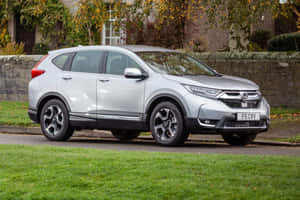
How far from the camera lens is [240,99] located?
11148 millimetres

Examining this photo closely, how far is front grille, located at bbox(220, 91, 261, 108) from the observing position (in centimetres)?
1103

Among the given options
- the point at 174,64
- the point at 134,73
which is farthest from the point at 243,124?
the point at 134,73

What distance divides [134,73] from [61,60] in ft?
6.89

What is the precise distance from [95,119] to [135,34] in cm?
1333

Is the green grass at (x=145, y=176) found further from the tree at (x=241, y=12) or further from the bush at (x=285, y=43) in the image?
the bush at (x=285, y=43)

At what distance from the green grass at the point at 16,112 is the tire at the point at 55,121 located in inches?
104

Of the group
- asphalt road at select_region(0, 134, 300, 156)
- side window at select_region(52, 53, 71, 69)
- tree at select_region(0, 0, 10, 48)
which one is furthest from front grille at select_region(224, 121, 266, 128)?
tree at select_region(0, 0, 10, 48)

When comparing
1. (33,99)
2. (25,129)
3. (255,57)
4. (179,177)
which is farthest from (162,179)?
(255,57)

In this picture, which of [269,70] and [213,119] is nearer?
[213,119]

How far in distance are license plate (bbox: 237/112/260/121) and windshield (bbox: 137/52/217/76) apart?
128 cm

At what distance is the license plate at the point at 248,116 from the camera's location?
36.3ft

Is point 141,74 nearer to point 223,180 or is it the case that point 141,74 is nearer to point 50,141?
point 50,141

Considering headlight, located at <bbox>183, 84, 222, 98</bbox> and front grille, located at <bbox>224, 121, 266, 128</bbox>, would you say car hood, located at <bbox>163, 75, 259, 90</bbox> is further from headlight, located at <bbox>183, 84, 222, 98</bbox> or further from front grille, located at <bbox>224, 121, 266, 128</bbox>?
front grille, located at <bbox>224, 121, 266, 128</bbox>

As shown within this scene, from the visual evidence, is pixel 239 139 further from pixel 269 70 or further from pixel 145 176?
pixel 269 70
